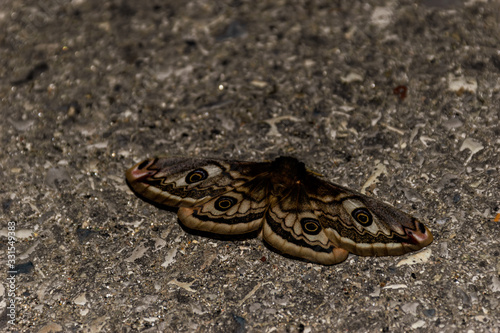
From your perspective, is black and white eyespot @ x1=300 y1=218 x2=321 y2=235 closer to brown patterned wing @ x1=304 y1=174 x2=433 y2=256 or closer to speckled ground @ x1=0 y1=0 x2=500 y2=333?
brown patterned wing @ x1=304 y1=174 x2=433 y2=256

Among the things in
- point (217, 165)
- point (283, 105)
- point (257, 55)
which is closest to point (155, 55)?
point (257, 55)

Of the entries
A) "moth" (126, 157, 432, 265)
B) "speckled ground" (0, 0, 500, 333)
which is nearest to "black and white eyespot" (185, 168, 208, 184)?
"moth" (126, 157, 432, 265)

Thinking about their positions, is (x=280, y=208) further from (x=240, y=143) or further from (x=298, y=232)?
(x=240, y=143)

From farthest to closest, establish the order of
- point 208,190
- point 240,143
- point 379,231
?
point 240,143
point 208,190
point 379,231

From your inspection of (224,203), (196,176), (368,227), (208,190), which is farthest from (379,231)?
(196,176)

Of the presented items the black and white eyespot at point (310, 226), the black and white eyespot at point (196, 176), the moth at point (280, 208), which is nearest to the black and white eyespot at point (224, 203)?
the moth at point (280, 208)

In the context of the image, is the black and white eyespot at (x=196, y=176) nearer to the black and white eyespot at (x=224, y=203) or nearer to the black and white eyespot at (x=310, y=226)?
the black and white eyespot at (x=224, y=203)
